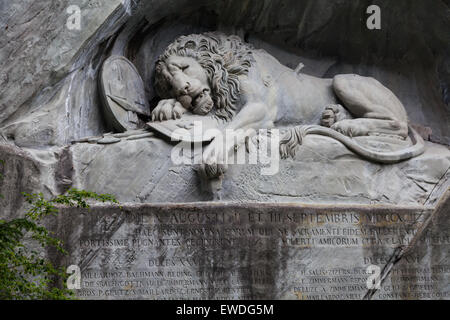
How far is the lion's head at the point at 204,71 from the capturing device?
9461mm

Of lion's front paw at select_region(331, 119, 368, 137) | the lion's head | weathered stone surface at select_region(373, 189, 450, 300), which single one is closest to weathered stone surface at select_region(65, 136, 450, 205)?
lion's front paw at select_region(331, 119, 368, 137)

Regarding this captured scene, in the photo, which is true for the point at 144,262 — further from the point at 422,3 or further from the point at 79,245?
the point at 422,3

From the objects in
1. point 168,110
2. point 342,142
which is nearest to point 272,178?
point 342,142

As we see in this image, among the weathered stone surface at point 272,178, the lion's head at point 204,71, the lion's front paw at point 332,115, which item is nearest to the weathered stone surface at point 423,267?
the weathered stone surface at point 272,178

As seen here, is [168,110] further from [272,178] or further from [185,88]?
[272,178]

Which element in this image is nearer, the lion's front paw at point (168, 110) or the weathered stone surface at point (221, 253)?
the weathered stone surface at point (221, 253)

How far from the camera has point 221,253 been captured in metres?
8.48

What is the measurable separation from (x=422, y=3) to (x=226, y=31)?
2363 mm

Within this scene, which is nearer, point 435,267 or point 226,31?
point 435,267

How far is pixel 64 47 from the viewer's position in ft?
29.9

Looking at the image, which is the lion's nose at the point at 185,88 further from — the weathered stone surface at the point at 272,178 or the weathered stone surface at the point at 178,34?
the weathered stone surface at the point at 178,34

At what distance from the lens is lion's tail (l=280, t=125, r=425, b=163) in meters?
9.15

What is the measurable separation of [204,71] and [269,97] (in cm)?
78
